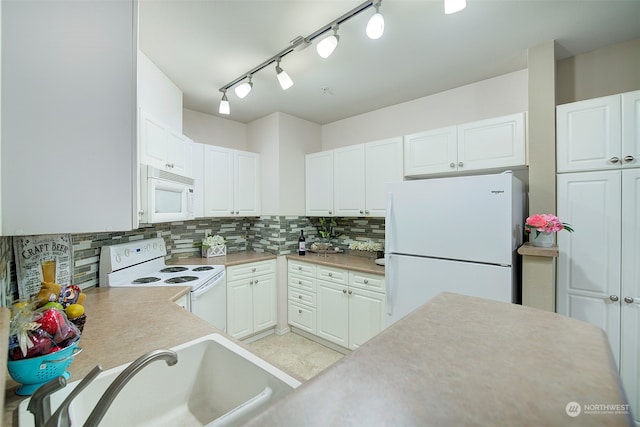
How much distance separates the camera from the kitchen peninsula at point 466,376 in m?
0.38

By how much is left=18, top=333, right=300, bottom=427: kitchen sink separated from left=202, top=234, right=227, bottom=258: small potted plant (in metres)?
2.08

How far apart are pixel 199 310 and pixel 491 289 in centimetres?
216

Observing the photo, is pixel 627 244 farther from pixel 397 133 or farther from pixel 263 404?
pixel 263 404

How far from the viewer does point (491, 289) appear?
1.81m

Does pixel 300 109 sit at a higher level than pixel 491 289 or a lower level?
higher

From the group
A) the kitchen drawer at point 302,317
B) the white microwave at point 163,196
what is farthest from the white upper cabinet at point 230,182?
the kitchen drawer at point 302,317

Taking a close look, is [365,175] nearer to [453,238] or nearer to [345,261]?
[345,261]

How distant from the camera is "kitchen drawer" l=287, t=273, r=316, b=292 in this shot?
3.05 m

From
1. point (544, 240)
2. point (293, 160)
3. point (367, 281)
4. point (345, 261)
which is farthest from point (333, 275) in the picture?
point (544, 240)

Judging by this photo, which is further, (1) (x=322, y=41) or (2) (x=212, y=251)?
(2) (x=212, y=251)

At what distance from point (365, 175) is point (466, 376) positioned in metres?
2.60

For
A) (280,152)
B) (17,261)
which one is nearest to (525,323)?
(17,261)

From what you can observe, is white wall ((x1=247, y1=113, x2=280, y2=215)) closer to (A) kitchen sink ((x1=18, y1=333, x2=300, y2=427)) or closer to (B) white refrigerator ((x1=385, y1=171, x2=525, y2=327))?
(B) white refrigerator ((x1=385, y1=171, x2=525, y2=327))

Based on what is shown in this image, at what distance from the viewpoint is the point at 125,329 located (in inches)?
50.5
